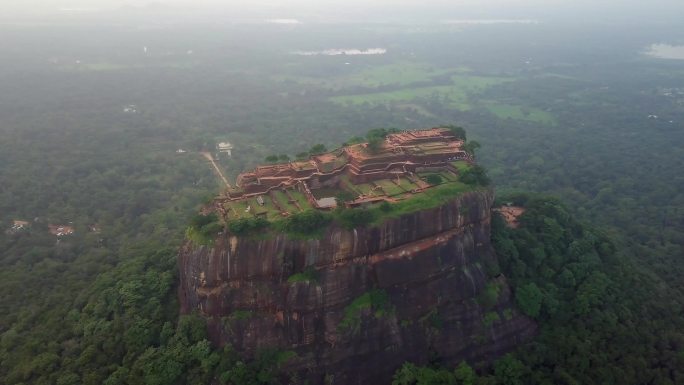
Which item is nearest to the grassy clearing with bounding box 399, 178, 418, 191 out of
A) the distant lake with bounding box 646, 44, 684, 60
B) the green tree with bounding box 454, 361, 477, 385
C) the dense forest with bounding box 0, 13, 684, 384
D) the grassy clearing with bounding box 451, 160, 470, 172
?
the grassy clearing with bounding box 451, 160, 470, 172

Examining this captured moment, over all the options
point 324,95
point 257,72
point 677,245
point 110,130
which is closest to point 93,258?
point 110,130

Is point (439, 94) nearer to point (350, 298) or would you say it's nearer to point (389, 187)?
point (389, 187)

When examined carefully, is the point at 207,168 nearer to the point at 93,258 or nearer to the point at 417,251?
the point at 93,258

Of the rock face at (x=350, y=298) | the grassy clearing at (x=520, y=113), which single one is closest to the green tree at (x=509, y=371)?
the rock face at (x=350, y=298)

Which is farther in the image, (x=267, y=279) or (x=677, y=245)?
(x=677, y=245)

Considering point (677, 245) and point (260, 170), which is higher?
point (260, 170)
